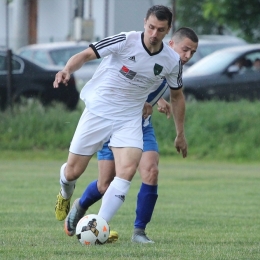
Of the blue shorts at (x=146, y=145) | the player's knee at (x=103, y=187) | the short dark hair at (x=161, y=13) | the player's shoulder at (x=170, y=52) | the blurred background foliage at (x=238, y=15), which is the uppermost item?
the short dark hair at (x=161, y=13)

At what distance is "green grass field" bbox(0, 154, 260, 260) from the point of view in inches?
242

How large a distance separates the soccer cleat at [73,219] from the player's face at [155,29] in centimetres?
164

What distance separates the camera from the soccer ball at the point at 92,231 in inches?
251

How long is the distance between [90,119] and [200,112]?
1112 cm

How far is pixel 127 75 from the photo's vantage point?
6.62 m

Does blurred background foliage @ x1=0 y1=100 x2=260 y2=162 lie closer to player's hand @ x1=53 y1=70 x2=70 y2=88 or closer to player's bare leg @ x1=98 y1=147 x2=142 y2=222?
player's bare leg @ x1=98 y1=147 x2=142 y2=222

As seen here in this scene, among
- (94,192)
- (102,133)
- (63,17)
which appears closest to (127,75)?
(102,133)

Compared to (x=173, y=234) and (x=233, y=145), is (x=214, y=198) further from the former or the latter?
(x=233, y=145)

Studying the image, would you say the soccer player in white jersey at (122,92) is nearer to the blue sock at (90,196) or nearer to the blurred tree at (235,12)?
the blue sock at (90,196)

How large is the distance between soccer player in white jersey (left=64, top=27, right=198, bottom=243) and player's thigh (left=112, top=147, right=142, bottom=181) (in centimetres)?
40

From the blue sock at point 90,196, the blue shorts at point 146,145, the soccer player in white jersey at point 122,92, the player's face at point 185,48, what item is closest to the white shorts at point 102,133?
the soccer player in white jersey at point 122,92

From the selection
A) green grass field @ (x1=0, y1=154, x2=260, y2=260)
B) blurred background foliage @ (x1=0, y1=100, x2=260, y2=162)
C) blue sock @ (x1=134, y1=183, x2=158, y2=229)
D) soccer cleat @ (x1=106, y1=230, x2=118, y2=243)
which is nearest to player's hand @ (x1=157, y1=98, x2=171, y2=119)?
blue sock @ (x1=134, y1=183, x2=158, y2=229)

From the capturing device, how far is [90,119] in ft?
21.9

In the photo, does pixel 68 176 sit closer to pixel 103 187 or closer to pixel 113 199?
pixel 103 187
